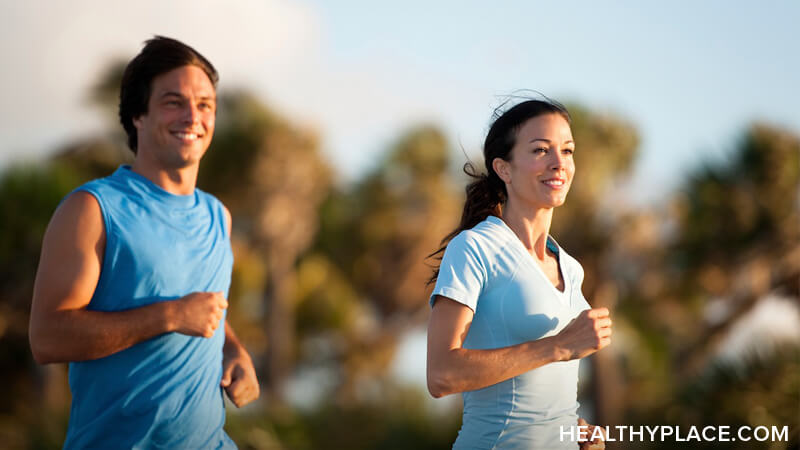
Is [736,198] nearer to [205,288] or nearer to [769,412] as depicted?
[769,412]

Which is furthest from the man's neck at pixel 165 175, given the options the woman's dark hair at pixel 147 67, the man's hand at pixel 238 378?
the man's hand at pixel 238 378

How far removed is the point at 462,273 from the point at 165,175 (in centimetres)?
113

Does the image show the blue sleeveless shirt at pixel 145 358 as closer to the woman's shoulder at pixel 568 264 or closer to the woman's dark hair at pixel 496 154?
the woman's dark hair at pixel 496 154

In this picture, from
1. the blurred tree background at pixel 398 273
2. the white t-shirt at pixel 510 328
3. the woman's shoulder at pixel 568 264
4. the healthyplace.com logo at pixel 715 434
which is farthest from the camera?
the blurred tree background at pixel 398 273

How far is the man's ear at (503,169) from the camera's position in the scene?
104 inches

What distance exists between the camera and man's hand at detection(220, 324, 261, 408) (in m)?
2.90

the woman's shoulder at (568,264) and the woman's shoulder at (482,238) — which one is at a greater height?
the woman's shoulder at (482,238)

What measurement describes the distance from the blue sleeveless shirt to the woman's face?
1070 millimetres

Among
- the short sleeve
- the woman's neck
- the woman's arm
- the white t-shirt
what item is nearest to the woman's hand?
A: the woman's arm

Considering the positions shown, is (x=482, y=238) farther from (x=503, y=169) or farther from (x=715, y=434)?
(x=715, y=434)

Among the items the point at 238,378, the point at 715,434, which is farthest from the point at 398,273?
the point at 238,378

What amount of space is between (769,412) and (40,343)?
27.3ft

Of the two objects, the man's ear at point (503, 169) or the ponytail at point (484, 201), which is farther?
the ponytail at point (484, 201)

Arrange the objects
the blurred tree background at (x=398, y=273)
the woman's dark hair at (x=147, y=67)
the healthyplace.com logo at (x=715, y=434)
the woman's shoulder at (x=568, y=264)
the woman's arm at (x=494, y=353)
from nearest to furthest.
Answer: the woman's arm at (x=494, y=353)
the woman's shoulder at (x=568, y=264)
the woman's dark hair at (x=147, y=67)
the healthyplace.com logo at (x=715, y=434)
the blurred tree background at (x=398, y=273)
